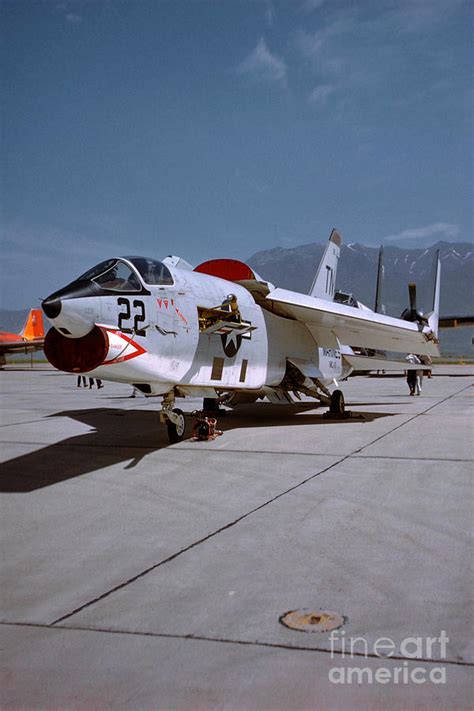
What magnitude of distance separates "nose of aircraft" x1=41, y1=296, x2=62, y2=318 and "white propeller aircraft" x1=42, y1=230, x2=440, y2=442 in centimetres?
1

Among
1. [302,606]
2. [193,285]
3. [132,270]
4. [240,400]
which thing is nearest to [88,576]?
[302,606]

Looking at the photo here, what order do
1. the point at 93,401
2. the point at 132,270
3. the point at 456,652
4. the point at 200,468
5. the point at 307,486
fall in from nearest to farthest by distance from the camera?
the point at 456,652, the point at 307,486, the point at 200,468, the point at 132,270, the point at 93,401

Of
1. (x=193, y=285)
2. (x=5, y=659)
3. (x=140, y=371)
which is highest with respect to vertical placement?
(x=193, y=285)

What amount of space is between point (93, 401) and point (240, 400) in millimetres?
6665

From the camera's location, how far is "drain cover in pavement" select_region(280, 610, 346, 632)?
3359mm

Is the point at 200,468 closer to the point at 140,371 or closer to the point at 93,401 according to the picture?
the point at 140,371

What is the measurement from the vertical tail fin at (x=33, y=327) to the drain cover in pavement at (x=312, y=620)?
60343 mm

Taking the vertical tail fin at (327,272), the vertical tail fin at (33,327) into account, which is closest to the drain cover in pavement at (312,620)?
the vertical tail fin at (327,272)

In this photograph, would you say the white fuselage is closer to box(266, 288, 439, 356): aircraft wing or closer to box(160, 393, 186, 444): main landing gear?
box(160, 393, 186, 444): main landing gear

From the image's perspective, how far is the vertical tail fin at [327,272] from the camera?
653 inches

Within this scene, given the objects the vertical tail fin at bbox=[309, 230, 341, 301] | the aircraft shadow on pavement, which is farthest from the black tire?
the vertical tail fin at bbox=[309, 230, 341, 301]

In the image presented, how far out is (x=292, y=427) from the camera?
1246 cm

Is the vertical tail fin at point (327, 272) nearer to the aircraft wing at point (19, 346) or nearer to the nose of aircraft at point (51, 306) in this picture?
the nose of aircraft at point (51, 306)

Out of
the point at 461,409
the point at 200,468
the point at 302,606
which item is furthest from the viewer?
the point at 461,409
